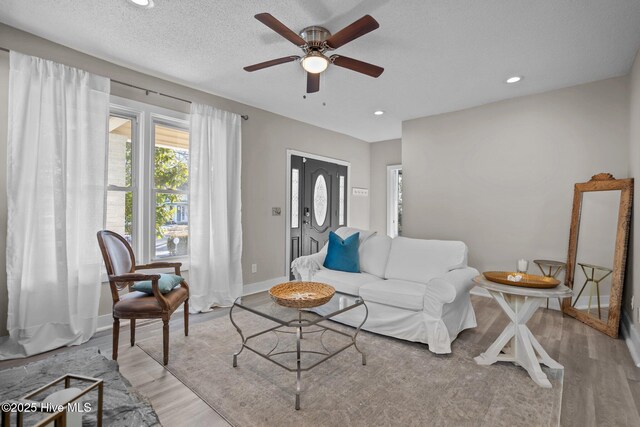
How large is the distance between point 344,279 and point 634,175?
9.39ft

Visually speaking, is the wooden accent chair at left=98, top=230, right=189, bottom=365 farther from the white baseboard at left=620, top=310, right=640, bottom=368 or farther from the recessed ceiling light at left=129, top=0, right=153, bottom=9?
the white baseboard at left=620, top=310, right=640, bottom=368

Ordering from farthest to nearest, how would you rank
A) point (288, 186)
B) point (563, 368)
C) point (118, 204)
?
point (288, 186), point (118, 204), point (563, 368)

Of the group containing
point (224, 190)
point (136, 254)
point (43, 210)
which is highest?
point (224, 190)

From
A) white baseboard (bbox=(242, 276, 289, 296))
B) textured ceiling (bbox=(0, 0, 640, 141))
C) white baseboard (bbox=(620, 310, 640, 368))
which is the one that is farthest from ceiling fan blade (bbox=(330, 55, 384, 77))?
white baseboard (bbox=(242, 276, 289, 296))

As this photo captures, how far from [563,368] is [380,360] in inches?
50.7

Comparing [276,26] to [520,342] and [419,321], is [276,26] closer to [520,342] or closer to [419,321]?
[419,321]

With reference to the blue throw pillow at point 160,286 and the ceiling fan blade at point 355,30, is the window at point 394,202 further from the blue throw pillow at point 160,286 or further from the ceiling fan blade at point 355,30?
the blue throw pillow at point 160,286

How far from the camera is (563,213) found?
11.7ft

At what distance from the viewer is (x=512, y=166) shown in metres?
3.90

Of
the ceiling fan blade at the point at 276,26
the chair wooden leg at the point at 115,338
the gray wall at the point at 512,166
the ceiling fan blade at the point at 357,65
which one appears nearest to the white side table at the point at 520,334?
the ceiling fan blade at the point at 357,65

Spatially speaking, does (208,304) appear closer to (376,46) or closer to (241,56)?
(241,56)

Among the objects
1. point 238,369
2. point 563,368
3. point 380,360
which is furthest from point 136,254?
point 563,368

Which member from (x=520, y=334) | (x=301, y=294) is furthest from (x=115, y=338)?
(x=520, y=334)

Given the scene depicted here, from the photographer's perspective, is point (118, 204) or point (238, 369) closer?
point (238, 369)
